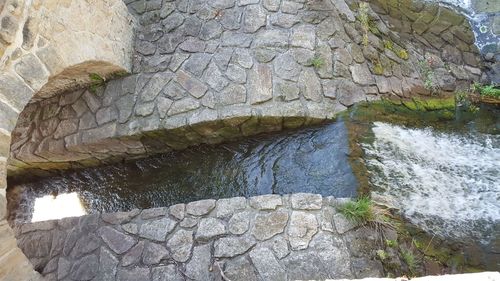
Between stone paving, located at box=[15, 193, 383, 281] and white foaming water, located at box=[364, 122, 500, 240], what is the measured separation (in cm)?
78

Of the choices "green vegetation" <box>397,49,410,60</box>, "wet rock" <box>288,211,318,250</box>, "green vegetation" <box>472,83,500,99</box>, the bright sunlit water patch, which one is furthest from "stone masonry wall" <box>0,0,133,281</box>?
"green vegetation" <box>472,83,500,99</box>

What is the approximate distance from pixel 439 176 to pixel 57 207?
17.1 feet

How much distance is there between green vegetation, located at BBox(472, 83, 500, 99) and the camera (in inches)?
228

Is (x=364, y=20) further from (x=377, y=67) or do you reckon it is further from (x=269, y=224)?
(x=269, y=224)

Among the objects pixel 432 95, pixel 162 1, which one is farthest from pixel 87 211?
pixel 432 95

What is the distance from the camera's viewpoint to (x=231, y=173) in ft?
16.3

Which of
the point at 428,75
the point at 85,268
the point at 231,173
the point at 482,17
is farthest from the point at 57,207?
the point at 482,17

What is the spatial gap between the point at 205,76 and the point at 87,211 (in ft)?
8.23

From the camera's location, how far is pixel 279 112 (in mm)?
4777

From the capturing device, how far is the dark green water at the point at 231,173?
4521 mm

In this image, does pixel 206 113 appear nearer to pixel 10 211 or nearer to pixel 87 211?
pixel 87 211

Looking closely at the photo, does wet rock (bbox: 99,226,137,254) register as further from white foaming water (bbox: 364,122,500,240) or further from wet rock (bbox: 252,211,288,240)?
white foaming water (bbox: 364,122,500,240)

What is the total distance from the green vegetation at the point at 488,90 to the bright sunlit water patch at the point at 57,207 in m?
5.99

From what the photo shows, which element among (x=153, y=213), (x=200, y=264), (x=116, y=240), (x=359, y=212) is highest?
(x=153, y=213)
